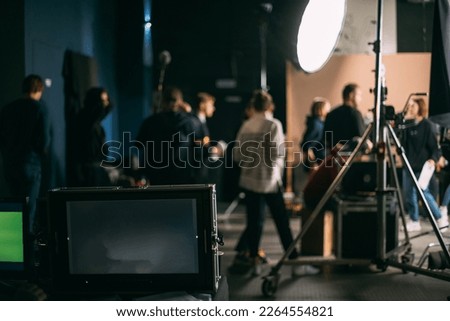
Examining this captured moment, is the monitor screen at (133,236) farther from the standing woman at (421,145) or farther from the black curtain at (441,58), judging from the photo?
the standing woman at (421,145)

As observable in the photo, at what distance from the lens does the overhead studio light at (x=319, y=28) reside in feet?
10.2

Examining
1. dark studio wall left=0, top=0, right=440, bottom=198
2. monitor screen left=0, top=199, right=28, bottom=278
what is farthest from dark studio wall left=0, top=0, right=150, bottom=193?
monitor screen left=0, top=199, right=28, bottom=278

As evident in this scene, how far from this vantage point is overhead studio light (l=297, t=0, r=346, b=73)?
310cm

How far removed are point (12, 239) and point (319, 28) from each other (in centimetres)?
195

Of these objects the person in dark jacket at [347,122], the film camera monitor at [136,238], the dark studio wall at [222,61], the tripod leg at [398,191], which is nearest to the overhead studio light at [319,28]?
the tripod leg at [398,191]

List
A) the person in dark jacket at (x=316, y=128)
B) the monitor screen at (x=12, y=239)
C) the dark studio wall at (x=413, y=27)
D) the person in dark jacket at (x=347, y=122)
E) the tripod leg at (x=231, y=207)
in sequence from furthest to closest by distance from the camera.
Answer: the tripod leg at (x=231, y=207), the person in dark jacket at (x=316, y=128), the person in dark jacket at (x=347, y=122), the dark studio wall at (x=413, y=27), the monitor screen at (x=12, y=239)

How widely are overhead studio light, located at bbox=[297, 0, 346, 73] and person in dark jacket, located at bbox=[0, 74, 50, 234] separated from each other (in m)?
1.92

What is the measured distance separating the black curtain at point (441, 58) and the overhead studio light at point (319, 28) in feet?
1.51

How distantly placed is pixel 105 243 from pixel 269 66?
7520 mm

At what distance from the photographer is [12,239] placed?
5.82 feet

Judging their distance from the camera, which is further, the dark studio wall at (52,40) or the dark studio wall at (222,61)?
the dark studio wall at (222,61)

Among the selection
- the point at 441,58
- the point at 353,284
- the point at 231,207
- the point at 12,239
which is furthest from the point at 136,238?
the point at 231,207

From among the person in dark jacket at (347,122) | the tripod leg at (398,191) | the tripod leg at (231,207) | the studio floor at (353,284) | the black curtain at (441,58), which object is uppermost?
the black curtain at (441,58)
